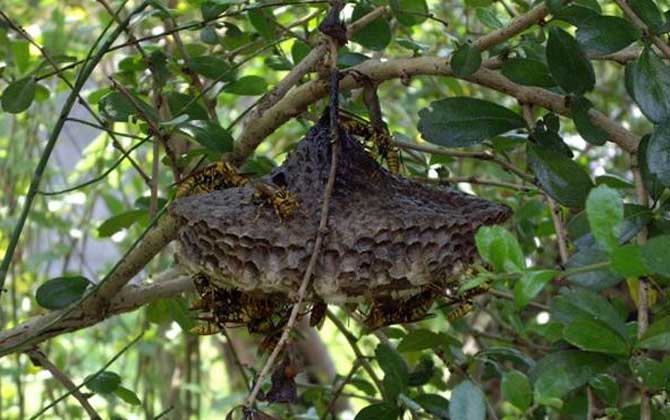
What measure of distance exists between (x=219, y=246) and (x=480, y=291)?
26 centimetres

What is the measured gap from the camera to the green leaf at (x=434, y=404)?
56.3 inches

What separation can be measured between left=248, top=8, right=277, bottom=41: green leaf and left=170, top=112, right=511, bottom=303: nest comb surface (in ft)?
1.56

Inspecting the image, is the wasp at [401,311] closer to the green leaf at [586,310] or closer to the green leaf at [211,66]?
the green leaf at [586,310]

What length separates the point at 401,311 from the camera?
105 cm

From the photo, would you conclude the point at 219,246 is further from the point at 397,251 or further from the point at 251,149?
the point at 251,149

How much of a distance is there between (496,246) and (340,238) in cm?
13

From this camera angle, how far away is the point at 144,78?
1.64m

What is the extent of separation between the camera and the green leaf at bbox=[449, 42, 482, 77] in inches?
42.3

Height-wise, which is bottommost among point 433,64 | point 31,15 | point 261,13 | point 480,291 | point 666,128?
point 480,291

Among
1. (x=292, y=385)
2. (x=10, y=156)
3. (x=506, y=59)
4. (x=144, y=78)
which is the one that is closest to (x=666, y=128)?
(x=506, y=59)

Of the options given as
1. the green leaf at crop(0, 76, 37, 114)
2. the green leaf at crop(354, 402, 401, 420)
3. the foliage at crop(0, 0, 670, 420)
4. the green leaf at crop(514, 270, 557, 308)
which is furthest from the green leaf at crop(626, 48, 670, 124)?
the green leaf at crop(0, 76, 37, 114)

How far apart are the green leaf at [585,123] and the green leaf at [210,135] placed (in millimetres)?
353

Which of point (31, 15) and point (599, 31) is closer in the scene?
point (599, 31)

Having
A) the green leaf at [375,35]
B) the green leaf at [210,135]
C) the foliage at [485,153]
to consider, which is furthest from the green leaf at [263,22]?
the green leaf at [210,135]
